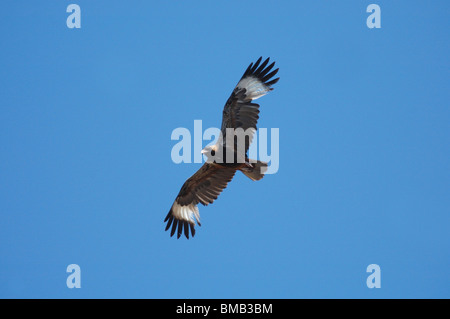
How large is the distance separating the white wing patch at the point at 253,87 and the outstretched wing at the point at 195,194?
169 centimetres

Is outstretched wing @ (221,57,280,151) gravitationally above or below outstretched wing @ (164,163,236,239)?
above

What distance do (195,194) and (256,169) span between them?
1690 millimetres

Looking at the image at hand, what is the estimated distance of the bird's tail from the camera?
11.0 metres

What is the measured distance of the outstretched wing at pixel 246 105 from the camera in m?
10.5

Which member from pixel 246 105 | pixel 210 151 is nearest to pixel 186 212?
pixel 210 151

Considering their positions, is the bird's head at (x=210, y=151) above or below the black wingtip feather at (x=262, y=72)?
below

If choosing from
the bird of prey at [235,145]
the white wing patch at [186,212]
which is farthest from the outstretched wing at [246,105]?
the white wing patch at [186,212]

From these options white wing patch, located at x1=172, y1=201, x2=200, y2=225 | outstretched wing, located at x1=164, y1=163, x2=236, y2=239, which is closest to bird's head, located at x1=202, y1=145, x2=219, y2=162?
outstretched wing, located at x1=164, y1=163, x2=236, y2=239

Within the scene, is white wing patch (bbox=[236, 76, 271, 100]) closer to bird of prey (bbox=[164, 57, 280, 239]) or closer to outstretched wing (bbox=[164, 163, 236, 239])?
bird of prey (bbox=[164, 57, 280, 239])

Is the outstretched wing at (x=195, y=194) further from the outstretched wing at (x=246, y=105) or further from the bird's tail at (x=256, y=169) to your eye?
the outstretched wing at (x=246, y=105)
